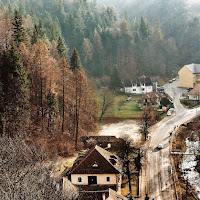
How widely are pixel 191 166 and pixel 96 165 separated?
1478 cm

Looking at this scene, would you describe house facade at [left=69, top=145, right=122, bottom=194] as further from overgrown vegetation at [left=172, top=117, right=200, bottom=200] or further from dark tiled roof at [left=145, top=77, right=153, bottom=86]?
dark tiled roof at [left=145, top=77, right=153, bottom=86]

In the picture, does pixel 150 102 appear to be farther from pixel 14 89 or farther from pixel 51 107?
pixel 14 89

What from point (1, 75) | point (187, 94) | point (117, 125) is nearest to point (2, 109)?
point (1, 75)

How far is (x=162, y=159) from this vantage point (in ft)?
120

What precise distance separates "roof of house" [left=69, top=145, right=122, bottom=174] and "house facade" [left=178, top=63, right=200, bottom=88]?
4734 centimetres

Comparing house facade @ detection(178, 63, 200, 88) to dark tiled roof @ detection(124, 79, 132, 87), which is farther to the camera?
dark tiled roof @ detection(124, 79, 132, 87)

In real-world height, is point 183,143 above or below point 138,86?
below

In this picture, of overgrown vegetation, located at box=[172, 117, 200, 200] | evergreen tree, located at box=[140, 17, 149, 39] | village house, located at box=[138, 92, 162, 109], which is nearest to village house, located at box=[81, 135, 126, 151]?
overgrown vegetation, located at box=[172, 117, 200, 200]

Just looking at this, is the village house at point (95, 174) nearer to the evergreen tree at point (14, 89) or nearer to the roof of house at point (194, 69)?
the evergreen tree at point (14, 89)

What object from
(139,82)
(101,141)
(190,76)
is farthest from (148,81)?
(101,141)

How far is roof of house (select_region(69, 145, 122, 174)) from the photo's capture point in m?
28.8

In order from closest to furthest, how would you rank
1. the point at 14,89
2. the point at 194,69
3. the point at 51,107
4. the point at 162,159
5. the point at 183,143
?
the point at 14,89, the point at 51,107, the point at 162,159, the point at 183,143, the point at 194,69

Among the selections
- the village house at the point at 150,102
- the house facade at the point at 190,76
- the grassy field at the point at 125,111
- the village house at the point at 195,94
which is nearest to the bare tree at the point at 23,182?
the grassy field at the point at 125,111

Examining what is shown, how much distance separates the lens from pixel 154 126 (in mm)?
49031
